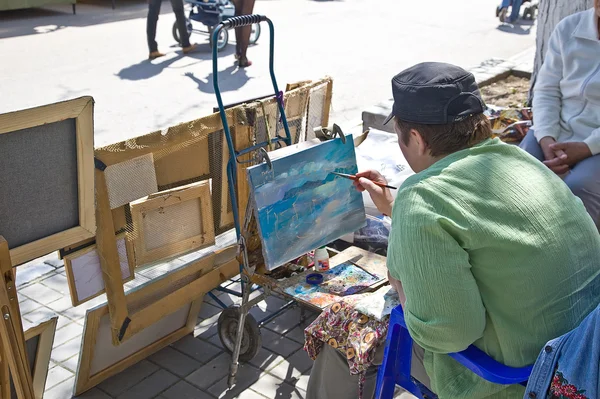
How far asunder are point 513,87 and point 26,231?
5185 mm

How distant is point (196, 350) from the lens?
3.23 metres

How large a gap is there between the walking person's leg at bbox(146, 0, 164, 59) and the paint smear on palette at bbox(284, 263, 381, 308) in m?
6.20

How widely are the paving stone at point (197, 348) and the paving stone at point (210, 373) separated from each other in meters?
0.04

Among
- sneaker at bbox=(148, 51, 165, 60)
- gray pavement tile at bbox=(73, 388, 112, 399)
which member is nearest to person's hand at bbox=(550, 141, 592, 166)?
gray pavement tile at bbox=(73, 388, 112, 399)

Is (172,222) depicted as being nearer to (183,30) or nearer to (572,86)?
(572,86)

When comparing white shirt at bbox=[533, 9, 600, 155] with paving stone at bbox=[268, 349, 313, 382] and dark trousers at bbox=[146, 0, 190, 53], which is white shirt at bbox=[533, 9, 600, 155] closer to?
paving stone at bbox=[268, 349, 313, 382]

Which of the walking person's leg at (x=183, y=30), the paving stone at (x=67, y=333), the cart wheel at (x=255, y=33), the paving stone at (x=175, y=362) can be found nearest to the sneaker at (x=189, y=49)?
the walking person's leg at (x=183, y=30)

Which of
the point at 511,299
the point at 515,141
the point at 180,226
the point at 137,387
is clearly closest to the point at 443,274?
the point at 511,299

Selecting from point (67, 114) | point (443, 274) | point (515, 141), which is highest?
point (67, 114)

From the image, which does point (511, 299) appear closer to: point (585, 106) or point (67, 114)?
point (67, 114)

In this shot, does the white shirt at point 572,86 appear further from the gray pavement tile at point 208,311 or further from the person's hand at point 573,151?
the gray pavement tile at point 208,311

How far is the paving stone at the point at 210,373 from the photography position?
9.91ft

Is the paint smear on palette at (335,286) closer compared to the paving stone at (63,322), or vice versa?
the paint smear on palette at (335,286)

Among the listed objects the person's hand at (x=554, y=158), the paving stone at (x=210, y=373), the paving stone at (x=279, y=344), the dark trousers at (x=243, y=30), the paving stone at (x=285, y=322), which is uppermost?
the person's hand at (x=554, y=158)
